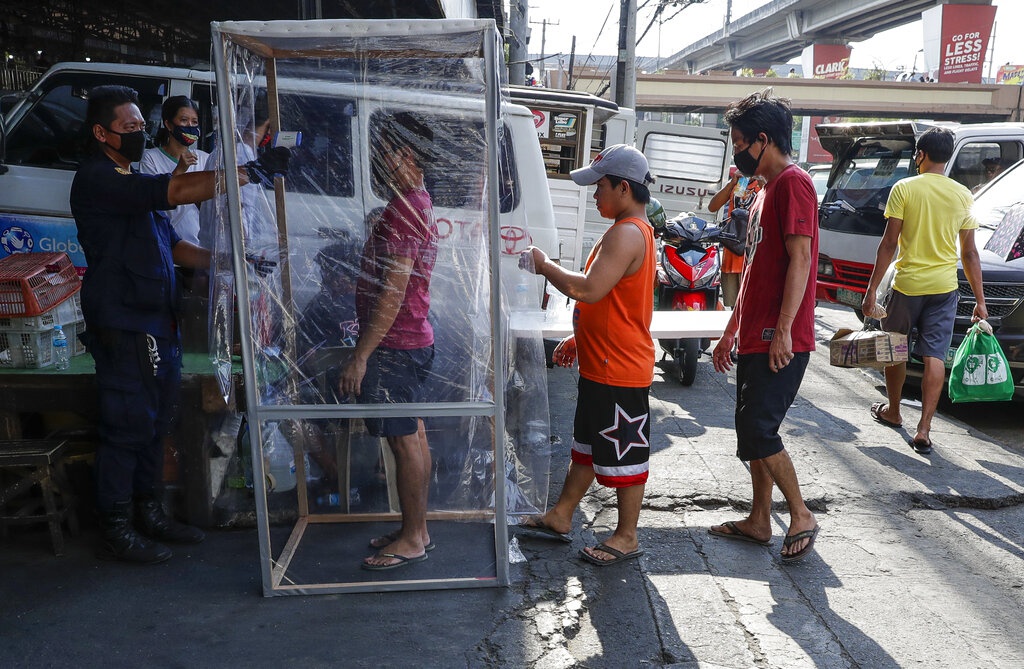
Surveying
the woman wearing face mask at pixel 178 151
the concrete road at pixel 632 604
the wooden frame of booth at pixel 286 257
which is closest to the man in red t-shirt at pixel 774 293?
the concrete road at pixel 632 604

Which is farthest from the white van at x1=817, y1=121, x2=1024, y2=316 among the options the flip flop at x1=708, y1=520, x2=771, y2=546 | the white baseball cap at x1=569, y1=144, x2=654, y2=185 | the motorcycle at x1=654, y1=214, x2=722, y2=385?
the white baseball cap at x1=569, y1=144, x2=654, y2=185

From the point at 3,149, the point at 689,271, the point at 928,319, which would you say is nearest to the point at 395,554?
the point at 928,319

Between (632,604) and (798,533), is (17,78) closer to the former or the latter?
(632,604)

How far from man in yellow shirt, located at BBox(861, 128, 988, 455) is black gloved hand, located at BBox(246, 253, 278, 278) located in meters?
3.68

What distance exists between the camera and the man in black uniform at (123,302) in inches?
125

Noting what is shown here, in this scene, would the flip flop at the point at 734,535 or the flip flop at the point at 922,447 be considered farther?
the flip flop at the point at 922,447

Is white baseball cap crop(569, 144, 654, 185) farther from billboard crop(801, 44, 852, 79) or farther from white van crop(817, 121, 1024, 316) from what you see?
billboard crop(801, 44, 852, 79)

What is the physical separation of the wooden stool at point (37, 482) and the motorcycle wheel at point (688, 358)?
443 centimetres

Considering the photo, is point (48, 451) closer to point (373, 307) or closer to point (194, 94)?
point (373, 307)

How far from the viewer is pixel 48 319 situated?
12.0ft

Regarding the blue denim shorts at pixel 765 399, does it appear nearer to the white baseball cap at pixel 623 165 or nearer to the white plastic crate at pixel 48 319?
the white baseball cap at pixel 623 165

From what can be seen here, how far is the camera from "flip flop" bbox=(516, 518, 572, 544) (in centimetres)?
364

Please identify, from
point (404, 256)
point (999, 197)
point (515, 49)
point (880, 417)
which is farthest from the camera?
point (515, 49)

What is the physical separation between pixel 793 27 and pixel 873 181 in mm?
36885
